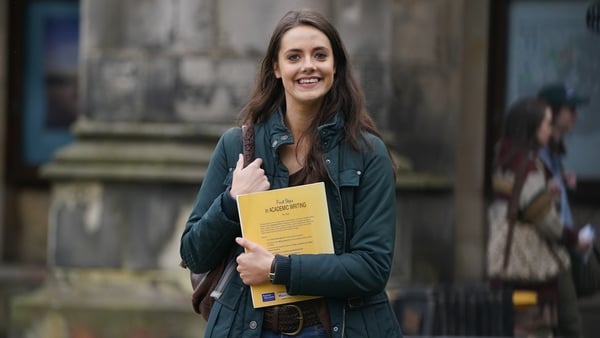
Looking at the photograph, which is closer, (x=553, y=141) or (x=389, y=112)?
(x=553, y=141)

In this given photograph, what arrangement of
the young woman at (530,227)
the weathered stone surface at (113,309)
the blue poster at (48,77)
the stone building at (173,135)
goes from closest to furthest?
the young woman at (530,227) < the weathered stone surface at (113,309) < the stone building at (173,135) < the blue poster at (48,77)

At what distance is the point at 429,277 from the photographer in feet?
28.7

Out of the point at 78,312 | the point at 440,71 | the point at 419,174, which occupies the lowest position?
the point at 78,312

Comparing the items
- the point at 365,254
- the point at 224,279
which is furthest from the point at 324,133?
the point at 224,279

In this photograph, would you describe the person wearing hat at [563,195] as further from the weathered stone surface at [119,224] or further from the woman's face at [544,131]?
the weathered stone surface at [119,224]

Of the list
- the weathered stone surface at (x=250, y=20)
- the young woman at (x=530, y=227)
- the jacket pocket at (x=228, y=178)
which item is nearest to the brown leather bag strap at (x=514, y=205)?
the young woman at (x=530, y=227)

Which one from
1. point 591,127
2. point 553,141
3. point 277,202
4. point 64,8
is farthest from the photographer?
point 64,8

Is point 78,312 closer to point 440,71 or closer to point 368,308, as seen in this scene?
point 440,71

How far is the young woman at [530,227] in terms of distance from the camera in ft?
24.7

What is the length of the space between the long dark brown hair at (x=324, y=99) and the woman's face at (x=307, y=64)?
3cm

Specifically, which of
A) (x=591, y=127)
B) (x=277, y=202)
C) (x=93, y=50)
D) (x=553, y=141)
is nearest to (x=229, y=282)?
(x=277, y=202)

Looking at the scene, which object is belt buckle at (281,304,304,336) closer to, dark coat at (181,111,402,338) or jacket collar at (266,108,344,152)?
dark coat at (181,111,402,338)

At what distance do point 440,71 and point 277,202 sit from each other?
17.0ft

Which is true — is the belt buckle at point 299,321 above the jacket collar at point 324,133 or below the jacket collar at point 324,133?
below
